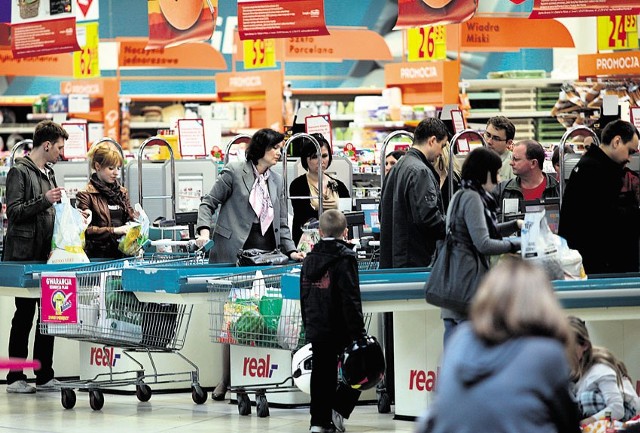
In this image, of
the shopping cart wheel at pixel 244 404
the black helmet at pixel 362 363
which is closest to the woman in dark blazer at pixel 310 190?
the shopping cart wheel at pixel 244 404

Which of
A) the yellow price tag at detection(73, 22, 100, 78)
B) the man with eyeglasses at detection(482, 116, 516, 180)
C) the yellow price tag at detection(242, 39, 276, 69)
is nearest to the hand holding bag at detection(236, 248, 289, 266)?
the man with eyeglasses at detection(482, 116, 516, 180)

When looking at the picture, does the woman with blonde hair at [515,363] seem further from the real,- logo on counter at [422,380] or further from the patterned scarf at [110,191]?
A: the patterned scarf at [110,191]

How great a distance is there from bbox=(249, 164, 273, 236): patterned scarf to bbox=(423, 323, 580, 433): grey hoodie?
185 inches

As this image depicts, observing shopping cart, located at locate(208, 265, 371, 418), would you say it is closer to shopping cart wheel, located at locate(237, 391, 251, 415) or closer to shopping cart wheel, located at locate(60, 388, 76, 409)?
shopping cart wheel, located at locate(237, 391, 251, 415)

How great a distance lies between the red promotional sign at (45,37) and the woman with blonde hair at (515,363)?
34.1 ft

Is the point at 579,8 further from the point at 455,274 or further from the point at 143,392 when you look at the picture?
the point at 455,274

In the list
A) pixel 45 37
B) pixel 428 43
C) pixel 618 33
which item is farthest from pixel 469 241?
pixel 428 43

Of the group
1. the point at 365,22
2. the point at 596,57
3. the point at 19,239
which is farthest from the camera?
the point at 365,22

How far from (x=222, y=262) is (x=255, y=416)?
37.6 inches

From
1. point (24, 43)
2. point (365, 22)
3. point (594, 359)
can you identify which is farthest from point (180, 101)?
point (594, 359)

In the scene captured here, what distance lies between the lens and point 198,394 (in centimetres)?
783

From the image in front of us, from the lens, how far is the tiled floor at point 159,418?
6.99m

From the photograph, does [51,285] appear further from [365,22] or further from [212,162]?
[365,22]

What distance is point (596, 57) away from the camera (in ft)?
49.8
